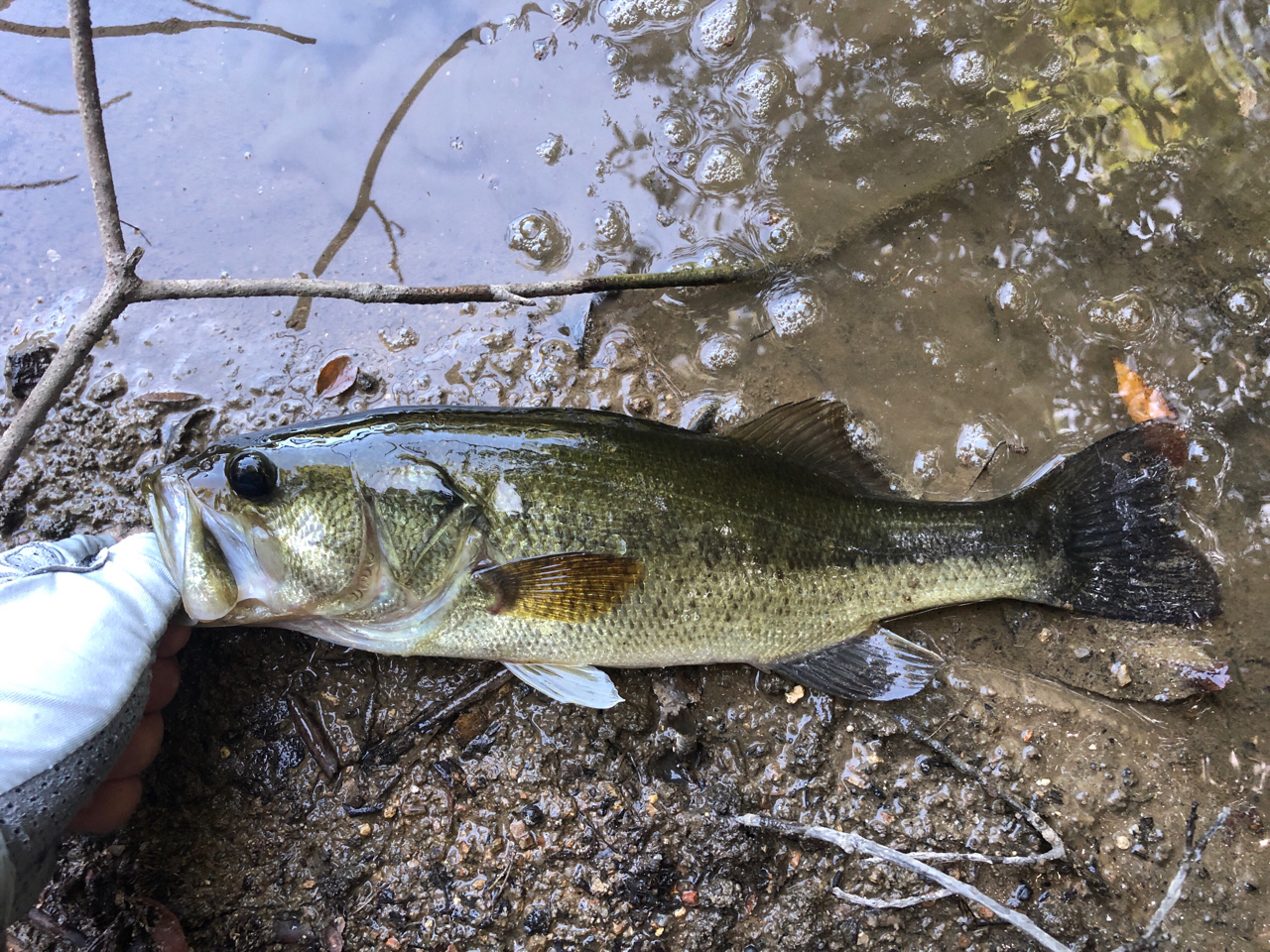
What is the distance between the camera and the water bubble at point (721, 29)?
3236 mm

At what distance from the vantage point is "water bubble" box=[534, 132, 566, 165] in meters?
3.27

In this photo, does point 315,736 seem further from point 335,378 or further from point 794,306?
point 794,306

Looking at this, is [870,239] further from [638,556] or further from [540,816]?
[540,816]

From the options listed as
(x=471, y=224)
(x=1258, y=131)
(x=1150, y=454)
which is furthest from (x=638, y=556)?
(x=1258, y=131)

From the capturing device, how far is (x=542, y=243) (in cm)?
321

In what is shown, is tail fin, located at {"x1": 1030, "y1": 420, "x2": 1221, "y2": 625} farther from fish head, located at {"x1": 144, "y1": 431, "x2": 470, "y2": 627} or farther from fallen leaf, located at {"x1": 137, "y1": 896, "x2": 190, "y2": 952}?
fallen leaf, located at {"x1": 137, "y1": 896, "x2": 190, "y2": 952}

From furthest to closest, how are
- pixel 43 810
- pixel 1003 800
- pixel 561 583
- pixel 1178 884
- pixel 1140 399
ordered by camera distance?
pixel 1140 399
pixel 1003 800
pixel 1178 884
pixel 561 583
pixel 43 810

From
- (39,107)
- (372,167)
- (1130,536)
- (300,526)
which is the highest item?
(39,107)

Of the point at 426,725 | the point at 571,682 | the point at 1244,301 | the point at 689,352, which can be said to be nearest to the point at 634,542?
the point at 571,682

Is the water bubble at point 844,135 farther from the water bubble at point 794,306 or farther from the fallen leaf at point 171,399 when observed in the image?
the fallen leaf at point 171,399

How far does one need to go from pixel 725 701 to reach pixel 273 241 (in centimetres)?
277

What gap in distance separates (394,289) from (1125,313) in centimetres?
295

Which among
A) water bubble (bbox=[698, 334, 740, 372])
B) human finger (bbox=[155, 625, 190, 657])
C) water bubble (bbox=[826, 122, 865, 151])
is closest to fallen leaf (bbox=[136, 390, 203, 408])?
human finger (bbox=[155, 625, 190, 657])

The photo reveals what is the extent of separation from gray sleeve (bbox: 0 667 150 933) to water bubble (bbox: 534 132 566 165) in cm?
264
